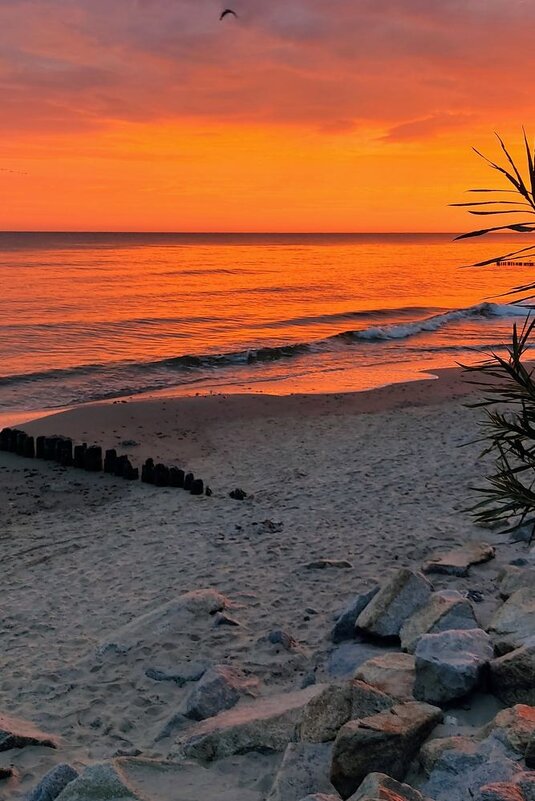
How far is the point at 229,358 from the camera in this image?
2514 centimetres

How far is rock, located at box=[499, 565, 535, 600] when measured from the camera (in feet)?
19.9

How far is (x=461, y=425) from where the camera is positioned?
49.1ft

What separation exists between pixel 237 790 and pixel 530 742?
164cm

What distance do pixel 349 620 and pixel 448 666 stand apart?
1.65 m

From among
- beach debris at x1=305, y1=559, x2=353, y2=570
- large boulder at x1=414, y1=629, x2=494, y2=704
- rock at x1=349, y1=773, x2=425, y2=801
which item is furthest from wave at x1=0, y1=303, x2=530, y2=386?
rock at x1=349, y1=773, x2=425, y2=801

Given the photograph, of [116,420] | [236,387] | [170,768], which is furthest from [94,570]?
[236,387]

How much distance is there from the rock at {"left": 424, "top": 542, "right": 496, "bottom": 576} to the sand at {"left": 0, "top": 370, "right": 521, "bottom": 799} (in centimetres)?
13

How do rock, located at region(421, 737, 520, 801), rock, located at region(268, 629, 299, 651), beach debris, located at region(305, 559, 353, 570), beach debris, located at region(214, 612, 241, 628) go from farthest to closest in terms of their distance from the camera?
1. beach debris, located at region(305, 559, 353, 570)
2. beach debris, located at region(214, 612, 241, 628)
3. rock, located at region(268, 629, 299, 651)
4. rock, located at region(421, 737, 520, 801)

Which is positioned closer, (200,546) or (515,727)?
(515,727)

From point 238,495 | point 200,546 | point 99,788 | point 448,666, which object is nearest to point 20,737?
point 99,788

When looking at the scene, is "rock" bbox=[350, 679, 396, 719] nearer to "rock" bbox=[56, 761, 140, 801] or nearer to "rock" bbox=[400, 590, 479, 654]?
"rock" bbox=[400, 590, 479, 654]

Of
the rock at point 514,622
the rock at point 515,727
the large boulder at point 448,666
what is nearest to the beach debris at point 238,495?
the rock at point 514,622

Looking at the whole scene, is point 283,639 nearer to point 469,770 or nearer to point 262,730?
point 262,730

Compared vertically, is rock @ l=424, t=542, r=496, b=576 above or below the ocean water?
below
